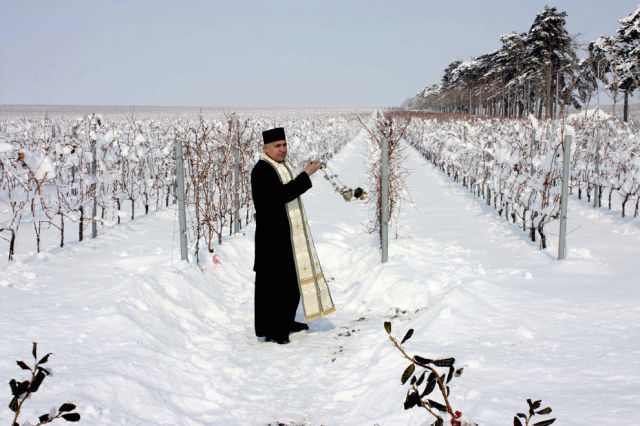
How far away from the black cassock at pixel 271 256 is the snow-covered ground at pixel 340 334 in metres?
0.22

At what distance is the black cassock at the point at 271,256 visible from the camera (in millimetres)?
3771

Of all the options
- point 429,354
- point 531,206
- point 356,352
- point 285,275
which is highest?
point 531,206

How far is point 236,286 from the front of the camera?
5.31 metres

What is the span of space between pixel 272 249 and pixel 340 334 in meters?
0.92

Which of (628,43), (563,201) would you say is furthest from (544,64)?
(563,201)

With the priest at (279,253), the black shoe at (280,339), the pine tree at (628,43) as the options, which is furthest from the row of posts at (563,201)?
the pine tree at (628,43)

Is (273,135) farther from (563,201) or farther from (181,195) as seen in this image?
(563,201)

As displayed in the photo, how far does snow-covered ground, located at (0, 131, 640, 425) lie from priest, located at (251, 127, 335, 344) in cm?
23

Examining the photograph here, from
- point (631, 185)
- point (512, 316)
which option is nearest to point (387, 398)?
point (512, 316)

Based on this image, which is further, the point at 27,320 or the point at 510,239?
the point at 510,239

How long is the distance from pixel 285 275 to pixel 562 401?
222 cm

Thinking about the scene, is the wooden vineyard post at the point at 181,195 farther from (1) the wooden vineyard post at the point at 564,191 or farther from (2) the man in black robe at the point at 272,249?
(1) the wooden vineyard post at the point at 564,191

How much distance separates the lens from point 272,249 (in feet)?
12.6

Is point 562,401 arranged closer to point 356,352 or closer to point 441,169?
point 356,352
